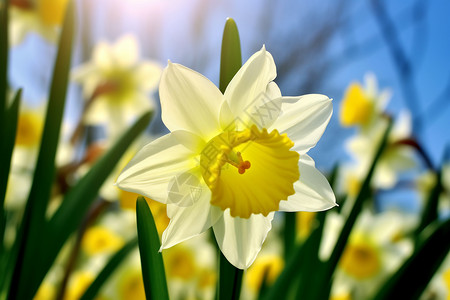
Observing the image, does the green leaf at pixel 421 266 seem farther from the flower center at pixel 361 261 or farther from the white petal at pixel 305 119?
the flower center at pixel 361 261

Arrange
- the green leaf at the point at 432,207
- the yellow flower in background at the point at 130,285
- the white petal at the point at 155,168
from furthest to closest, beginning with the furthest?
the yellow flower in background at the point at 130,285 < the green leaf at the point at 432,207 < the white petal at the point at 155,168

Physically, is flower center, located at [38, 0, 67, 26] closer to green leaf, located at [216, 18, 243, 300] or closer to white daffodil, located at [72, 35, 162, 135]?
white daffodil, located at [72, 35, 162, 135]

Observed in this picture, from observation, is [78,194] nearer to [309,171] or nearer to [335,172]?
[309,171]

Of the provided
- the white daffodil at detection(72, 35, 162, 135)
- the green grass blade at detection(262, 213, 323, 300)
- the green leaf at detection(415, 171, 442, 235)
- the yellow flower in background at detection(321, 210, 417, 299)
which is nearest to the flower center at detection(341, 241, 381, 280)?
the yellow flower in background at detection(321, 210, 417, 299)

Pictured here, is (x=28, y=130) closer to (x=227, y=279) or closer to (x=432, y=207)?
(x=227, y=279)

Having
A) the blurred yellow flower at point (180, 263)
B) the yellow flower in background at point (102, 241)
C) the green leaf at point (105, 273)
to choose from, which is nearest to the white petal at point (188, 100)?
the green leaf at point (105, 273)

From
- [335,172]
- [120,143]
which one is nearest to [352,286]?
[335,172]
